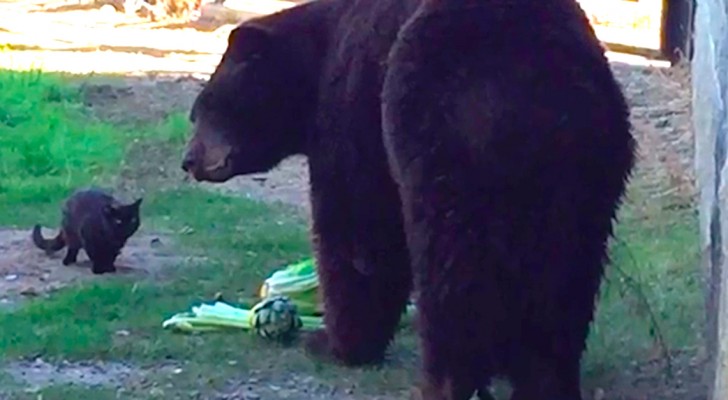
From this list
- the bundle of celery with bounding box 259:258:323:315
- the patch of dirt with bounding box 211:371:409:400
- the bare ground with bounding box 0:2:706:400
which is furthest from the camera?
the bundle of celery with bounding box 259:258:323:315

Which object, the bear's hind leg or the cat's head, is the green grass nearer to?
the bear's hind leg

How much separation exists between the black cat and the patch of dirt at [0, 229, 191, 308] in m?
0.10

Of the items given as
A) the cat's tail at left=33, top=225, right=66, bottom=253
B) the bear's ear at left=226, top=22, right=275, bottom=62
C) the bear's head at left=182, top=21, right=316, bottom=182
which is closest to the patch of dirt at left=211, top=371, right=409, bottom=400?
the bear's head at left=182, top=21, right=316, bottom=182

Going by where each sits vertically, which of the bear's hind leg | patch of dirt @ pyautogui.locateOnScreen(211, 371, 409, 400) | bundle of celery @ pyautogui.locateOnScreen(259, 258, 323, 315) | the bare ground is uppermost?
the bear's hind leg

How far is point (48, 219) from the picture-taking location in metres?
8.98

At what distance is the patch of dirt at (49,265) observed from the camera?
7469 mm

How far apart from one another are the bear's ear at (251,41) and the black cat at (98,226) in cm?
179

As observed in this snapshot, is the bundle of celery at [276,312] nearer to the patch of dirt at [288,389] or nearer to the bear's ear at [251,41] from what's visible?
the patch of dirt at [288,389]

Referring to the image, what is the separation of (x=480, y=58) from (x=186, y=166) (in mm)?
1898

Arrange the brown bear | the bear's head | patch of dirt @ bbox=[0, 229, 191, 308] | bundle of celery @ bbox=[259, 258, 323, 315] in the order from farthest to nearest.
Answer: patch of dirt @ bbox=[0, 229, 191, 308] → bundle of celery @ bbox=[259, 258, 323, 315] → the bear's head → the brown bear

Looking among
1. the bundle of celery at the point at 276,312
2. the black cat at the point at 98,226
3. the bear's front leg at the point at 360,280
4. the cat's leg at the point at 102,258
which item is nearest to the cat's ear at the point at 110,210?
the black cat at the point at 98,226

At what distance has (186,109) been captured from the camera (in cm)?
1241

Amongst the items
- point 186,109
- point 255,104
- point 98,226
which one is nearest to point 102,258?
point 98,226

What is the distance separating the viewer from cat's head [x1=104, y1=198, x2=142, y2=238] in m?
7.70
